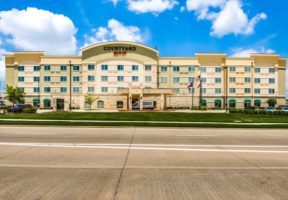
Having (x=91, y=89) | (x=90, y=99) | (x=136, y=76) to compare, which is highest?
(x=136, y=76)

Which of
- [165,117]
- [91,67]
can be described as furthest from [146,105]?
[165,117]

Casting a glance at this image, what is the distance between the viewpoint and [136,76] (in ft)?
202

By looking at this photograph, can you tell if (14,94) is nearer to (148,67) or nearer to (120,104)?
(120,104)

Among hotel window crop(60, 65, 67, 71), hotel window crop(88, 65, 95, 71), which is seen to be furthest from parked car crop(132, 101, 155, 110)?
hotel window crop(60, 65, 67, 71)

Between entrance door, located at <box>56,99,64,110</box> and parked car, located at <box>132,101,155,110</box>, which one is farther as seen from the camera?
entrance door, located at <box>56,99,64,110</box>

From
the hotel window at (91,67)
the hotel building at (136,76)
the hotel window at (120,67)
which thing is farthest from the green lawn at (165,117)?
the hotel window at (120,67)

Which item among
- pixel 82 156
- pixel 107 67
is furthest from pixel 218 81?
pixel 82 156

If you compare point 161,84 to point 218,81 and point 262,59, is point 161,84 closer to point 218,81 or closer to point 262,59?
point 218,81

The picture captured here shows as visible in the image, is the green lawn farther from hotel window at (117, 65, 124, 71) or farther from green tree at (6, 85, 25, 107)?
hotel window at (117, 65, 124, 71)

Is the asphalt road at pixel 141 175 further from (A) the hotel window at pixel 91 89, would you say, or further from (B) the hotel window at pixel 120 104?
(A) the hotel window at pixel 91 89

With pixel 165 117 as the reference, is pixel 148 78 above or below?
above

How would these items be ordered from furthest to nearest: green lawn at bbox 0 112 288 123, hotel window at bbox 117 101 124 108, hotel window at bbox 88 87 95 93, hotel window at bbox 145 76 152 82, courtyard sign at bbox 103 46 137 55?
hotel window at bbox 145 76 152 82 < courtyard sign at bbox 103 46 137 55 < hotel window at bbox 88 87 95 93 < hotel window at bbox 117 101 124 108 < green lawn at bbox 0 112 288 123

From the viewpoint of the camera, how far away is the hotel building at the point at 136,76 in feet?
200

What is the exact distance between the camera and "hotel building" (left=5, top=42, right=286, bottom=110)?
6103 cm
